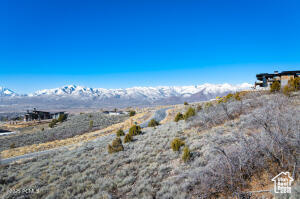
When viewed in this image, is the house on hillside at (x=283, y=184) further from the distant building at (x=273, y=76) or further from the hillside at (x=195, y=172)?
the distant building at (x=273, y=76)

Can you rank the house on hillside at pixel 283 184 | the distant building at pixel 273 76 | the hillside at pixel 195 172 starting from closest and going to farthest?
the house on hillside at pixel 283 184
the hillside at pixel 195 172
the distant building at pixel 273 76

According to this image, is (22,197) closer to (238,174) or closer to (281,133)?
(238,174)

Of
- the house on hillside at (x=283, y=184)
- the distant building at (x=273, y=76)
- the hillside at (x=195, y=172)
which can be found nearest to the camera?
the house on hillside at (x=283, y=184)

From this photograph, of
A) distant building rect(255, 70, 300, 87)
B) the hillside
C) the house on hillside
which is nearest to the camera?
the house on hillside

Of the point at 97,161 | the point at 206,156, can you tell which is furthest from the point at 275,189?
the point at 97,161

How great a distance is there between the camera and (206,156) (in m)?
6.99

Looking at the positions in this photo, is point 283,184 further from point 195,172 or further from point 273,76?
point 273,76

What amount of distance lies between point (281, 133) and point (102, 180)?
7.18 metres

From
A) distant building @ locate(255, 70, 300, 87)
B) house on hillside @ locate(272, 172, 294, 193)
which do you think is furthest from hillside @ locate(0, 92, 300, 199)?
distant building @ locate(255, 70, 300, 87)

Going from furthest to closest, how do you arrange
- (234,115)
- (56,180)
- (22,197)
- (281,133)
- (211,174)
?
(234,115) < (56,180) < (22,197) < (211,174) < (281,133)

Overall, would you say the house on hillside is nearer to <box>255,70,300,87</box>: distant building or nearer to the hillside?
the hillside

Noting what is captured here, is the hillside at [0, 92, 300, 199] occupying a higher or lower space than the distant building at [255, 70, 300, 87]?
lower

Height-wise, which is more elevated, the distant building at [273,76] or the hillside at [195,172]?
→ the distant building at [273,76]

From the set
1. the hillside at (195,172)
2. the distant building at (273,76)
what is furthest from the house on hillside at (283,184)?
the distant building at (273,76)
